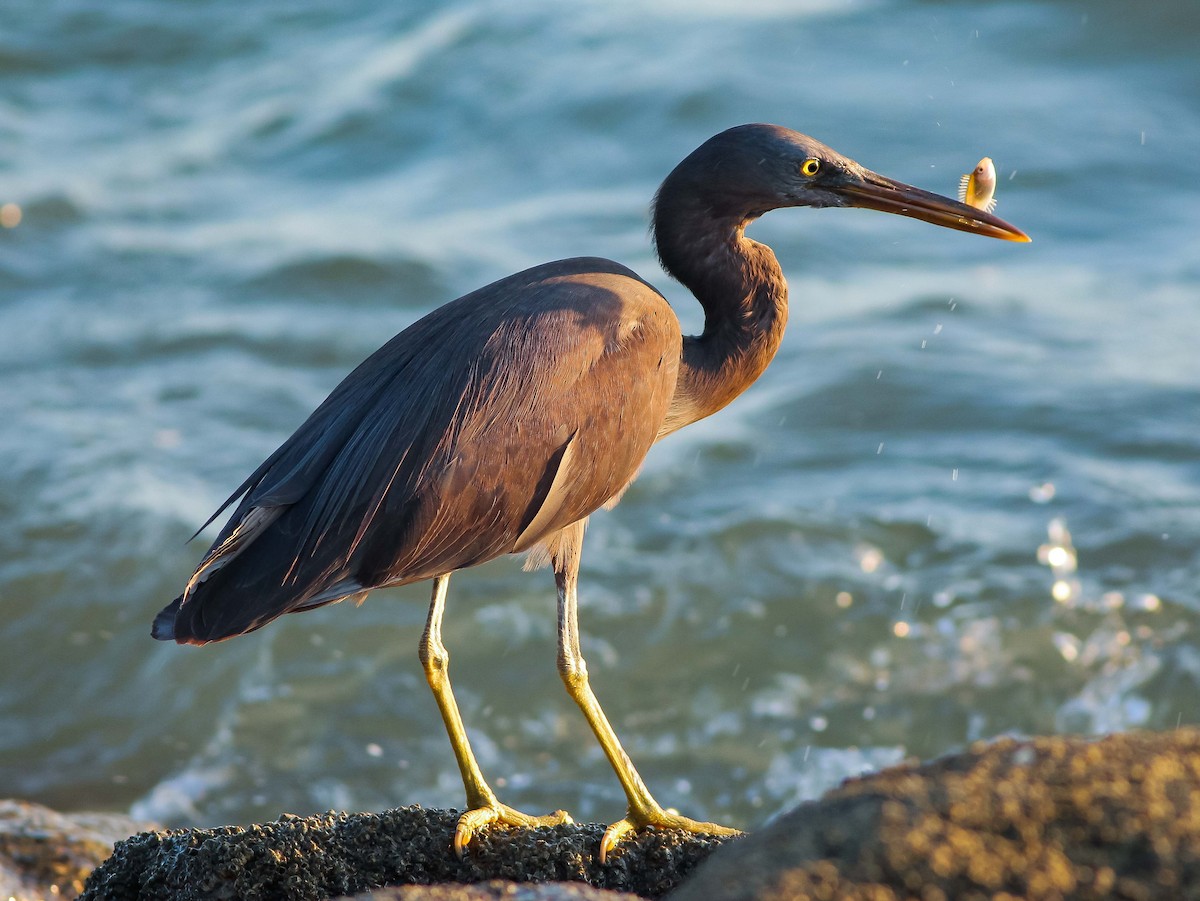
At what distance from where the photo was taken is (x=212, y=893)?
3189 mm

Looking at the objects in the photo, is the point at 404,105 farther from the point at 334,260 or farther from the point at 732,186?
the point at 732,186

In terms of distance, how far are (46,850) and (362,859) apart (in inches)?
61.3

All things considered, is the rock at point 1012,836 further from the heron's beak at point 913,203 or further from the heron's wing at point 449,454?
the heron's beak at point 913,203

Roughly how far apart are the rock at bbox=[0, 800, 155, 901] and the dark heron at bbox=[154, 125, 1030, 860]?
1035 millimetres

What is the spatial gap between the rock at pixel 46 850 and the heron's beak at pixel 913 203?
3.04 meters

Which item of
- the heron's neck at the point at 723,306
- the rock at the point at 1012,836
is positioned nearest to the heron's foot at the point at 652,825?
the heron's neck at the point at 723,306

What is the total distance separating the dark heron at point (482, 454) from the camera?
3.60 metres

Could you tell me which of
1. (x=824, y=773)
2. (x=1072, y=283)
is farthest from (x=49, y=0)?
(x=824, y=773)

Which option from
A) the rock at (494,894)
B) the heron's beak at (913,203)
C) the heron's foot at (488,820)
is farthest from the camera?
the heron's beak at (913,203)

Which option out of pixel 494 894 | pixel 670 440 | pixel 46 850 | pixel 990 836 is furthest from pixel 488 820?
pixel 670 440

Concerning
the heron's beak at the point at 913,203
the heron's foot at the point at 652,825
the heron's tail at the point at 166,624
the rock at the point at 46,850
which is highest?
the heron's beak at the point at 913,203

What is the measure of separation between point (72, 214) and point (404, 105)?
3.17 meters

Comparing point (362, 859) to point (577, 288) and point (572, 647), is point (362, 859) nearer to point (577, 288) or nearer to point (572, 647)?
point (572, 647)

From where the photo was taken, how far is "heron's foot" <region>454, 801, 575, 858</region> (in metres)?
3.35
